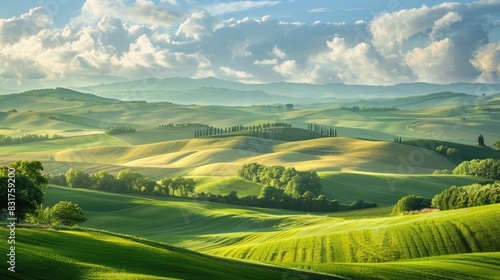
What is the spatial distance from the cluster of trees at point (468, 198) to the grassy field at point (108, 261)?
54.8m

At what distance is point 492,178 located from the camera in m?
168

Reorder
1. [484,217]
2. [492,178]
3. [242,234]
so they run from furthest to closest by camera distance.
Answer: [492,178] → [242,234] → [484,217]

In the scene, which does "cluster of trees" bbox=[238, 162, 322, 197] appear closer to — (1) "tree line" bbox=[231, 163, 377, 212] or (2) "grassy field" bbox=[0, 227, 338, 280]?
(1) "tree line" bbox=[231, 163, 377, 212]

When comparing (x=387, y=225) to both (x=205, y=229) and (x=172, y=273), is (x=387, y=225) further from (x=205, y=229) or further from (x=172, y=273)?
(x=172, y=273)

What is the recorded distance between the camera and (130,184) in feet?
456

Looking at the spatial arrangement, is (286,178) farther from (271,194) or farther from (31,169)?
(31,169)

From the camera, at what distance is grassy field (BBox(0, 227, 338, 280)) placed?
34.8 m

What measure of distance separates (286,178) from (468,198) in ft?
190

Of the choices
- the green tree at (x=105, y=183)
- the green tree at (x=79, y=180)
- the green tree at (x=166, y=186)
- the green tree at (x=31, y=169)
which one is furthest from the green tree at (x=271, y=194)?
the green tree at (x=31, y=169)

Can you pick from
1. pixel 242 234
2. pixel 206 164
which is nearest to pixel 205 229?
pixel 242 234

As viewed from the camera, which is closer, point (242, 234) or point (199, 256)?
point (199, 256)

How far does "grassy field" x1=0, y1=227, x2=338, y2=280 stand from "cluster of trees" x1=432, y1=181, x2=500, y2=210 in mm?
54750

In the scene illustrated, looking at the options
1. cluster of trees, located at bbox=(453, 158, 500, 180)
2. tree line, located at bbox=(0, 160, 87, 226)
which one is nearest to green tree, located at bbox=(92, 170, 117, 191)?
tree line, located at bbox=(0, 160, 87, 226)

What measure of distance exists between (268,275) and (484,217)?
116 ft
